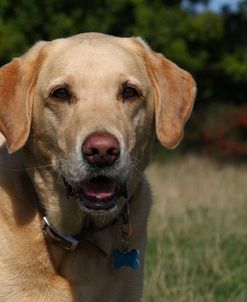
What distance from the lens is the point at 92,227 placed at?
458 centimetres

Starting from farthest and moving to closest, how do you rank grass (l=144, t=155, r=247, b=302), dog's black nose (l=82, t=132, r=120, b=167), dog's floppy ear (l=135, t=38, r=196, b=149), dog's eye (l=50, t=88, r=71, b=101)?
grass (l=144, t=155, r=247, b=302) < dog's floppy ear (l=135, t=38, r=196, b=149) < dog's eye (l=50, t=88, r=71, b=101) < dog's black nose (l=82, t=132, r=120, b=167)

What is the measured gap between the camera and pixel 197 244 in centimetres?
763

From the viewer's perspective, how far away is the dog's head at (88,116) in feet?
13.4

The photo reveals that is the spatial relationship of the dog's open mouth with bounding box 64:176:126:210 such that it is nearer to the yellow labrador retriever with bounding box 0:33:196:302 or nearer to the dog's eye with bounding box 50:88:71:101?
the yellow labrador retriever with bounding box 0:33:196:302

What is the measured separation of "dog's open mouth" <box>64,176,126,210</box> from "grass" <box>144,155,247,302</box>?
2.06 m

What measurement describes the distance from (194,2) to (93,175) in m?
15.7

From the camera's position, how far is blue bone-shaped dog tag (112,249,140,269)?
4418 mm

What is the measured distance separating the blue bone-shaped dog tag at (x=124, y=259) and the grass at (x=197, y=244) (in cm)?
164

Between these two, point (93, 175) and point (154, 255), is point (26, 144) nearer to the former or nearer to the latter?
A: point (93, 175)

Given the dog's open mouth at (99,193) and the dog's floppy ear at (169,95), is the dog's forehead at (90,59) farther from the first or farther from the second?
the dog's open mouth at (99,193)

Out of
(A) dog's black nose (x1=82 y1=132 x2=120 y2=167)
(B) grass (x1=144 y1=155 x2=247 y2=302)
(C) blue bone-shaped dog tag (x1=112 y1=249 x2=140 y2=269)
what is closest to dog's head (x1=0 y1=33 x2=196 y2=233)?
(A) dog's black nose (x1=82 y1=132 x2=120 y2=167)

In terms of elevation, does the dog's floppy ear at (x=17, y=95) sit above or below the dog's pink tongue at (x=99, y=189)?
above

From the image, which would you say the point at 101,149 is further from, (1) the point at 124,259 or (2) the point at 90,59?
(1) the point at 124,259

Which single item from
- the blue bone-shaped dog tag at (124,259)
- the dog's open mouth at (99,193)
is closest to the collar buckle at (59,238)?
the blue bone-shaped dog tag at (124,259)
